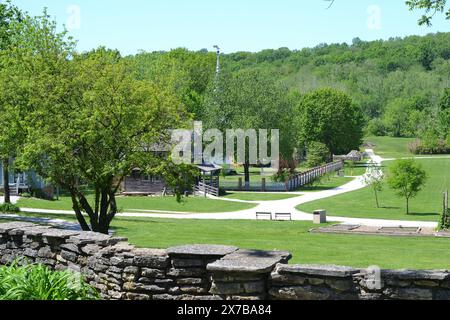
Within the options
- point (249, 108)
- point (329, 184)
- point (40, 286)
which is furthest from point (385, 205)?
point (40, 286)

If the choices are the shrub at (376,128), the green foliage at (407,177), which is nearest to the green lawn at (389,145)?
the shrub at (376,128)

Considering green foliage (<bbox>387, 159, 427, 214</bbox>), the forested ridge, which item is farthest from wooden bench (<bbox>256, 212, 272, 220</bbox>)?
the forested ridge

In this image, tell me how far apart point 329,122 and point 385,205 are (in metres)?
45.0

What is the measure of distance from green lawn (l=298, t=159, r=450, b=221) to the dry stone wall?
3092 cm

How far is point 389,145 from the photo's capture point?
12406 centimetres

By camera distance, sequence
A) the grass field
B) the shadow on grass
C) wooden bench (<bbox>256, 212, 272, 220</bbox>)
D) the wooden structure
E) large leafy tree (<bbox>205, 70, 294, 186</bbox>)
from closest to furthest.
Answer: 1. the grass field
2. wooden bench (<bbox>256, 212, 272, 220</bbox>)
3. the shadow on grass
4. the wooden structure
5. large leafy tree (<bbox>205, 70, 294, 186</bbox>)

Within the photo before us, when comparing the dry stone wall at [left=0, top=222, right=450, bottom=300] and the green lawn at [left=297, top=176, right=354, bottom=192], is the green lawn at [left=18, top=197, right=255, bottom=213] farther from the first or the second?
the dry stone wall at [left=0, top=222, right=450, bottom=300]

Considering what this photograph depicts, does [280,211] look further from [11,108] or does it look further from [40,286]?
[40,286]

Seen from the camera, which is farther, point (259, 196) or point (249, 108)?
point (249, 108)

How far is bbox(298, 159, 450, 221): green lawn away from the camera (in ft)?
131

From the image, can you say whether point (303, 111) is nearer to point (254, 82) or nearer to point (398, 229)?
point (254, 82)

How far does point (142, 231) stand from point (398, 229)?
40.0 feet

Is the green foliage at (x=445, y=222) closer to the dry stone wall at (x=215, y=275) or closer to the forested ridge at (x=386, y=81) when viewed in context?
the dry stone wall at (x=215, y=275)

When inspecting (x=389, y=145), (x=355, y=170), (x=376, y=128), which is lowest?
(x=355, y=170)
